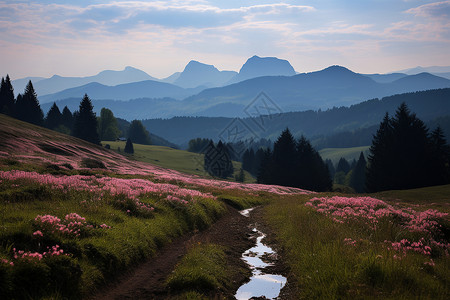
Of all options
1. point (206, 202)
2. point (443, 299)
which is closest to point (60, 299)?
point (443, 299)

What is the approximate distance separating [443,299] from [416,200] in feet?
125

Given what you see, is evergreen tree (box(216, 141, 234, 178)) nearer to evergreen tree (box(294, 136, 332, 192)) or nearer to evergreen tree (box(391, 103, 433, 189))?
evergreen tree (box(294, 136, 332, 192))

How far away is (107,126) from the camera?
429ft

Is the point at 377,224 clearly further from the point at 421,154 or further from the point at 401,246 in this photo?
the point at 421,154

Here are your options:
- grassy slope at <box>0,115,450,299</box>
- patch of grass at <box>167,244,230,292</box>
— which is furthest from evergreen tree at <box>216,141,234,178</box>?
patch of grass at <box>167,244,230,292</box>

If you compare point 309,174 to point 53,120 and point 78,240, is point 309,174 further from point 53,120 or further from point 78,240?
point 53,120

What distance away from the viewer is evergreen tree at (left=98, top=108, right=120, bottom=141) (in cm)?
12875

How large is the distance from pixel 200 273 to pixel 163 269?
179 centimetres

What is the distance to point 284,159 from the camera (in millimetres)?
76375

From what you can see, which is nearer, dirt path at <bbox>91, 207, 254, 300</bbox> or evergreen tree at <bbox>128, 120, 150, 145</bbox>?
dirt path at <bbox>91, 207, 254, 300</bbox>

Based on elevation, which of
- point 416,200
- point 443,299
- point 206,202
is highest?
point 443,299

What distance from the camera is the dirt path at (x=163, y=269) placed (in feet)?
26.8

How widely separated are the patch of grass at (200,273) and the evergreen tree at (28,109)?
10949 cm

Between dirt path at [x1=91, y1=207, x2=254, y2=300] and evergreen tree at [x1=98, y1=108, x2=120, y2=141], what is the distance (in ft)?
405
